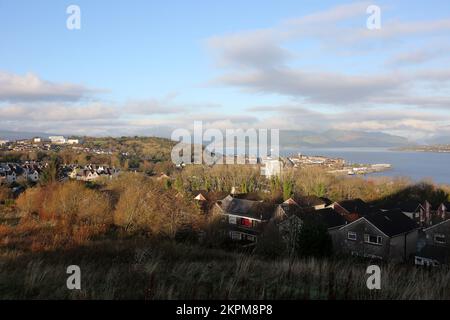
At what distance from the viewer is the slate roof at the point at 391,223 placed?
91.0 feet

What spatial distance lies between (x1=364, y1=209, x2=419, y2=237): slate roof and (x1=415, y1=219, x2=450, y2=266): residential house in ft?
5.48

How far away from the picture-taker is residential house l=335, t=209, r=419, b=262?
89.8ft

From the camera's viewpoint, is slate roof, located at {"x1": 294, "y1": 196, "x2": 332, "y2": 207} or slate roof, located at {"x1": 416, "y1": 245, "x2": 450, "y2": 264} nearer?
slate roof, located at {"x1": 416, "y1": 245, "x2": 450, "y2": 264}

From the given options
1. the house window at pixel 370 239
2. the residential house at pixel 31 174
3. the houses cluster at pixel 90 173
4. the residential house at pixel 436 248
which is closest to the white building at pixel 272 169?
the houses cluster at pixel 90 173

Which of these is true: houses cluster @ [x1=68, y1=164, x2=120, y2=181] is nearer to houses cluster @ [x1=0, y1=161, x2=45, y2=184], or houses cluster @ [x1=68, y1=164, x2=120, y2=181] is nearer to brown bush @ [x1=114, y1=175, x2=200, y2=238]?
houses cluster @ [x1=0, y1=161, x2=45, y2=184]

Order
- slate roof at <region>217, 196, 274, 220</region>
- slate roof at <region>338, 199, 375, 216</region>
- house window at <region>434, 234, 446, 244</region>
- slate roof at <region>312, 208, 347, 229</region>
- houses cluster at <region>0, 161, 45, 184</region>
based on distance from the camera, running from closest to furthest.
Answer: house window at <region>434, 234, 446, 244</region> → slate roof at <region>312, 208, 347, 229</region> → slate roof at <region>217, 196, 274, 220</region> → slate roof at <region>338, 199, 375, 216</region> → houses cluster at <region>0, 161, 45, 184</region>

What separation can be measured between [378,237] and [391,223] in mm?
2019

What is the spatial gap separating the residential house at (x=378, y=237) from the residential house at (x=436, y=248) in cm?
135

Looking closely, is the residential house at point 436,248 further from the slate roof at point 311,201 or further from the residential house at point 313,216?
the slate roof at point 311,201

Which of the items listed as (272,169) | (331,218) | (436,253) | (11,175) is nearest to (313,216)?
(331,218)

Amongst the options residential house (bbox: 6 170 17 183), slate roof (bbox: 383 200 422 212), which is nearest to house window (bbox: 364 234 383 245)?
slate roof (bbox: 383 200 422 212)

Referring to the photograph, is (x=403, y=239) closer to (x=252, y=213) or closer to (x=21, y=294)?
(x=252, y=213)
